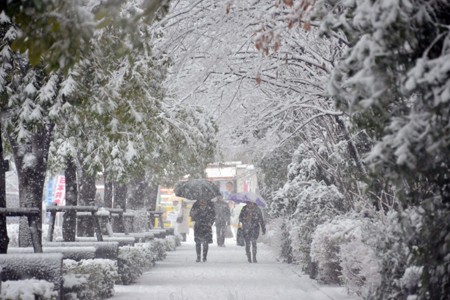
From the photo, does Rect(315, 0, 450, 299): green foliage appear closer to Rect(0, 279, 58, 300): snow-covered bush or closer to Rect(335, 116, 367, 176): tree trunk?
Rect(0, 279, 58, 300): snow-covered bush

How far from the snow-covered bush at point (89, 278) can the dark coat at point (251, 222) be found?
9670 millimetres

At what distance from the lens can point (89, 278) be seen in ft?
33.9

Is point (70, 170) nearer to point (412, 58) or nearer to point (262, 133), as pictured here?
point (262, 133)

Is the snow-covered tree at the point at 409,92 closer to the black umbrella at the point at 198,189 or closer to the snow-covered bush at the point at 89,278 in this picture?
the snow-covered bush at the point at 89,278

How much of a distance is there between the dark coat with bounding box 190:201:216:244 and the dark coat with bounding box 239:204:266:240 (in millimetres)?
1038

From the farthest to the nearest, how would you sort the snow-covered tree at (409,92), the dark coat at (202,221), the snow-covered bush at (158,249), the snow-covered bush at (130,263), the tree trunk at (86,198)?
1. the snow-covered bush at (158,249)
2. the dark coat at (202,221)
3. the tree trunk at (86,198)
4. the snow-covered bush at (130,263)
5. the snow-covered tree at (409,92)

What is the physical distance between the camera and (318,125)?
1538 centimetres

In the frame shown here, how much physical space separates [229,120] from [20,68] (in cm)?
608

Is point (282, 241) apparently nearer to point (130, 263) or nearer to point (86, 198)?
point (86, 198)

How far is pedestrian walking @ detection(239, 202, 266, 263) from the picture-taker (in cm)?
2106

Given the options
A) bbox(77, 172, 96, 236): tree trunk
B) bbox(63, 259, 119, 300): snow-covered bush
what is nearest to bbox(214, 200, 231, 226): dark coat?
bbox(77, 172, 96, 236): tree trunk

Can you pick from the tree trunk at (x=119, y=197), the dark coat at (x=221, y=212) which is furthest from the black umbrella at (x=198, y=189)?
the tree trunk at (x=119, y=197)

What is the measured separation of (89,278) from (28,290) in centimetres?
316

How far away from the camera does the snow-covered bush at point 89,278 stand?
9.21 meters
